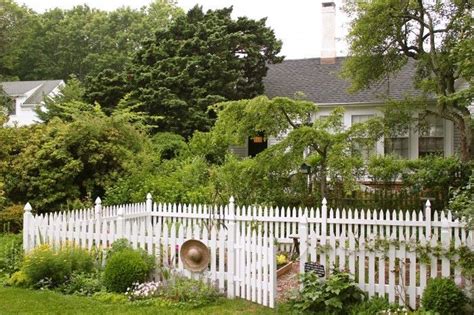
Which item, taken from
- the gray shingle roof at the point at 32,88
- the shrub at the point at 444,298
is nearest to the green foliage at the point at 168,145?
the shrub at the point at 444,298

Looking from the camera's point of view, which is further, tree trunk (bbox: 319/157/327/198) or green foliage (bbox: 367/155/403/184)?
green foliage (bbox: 367/155/403/184)

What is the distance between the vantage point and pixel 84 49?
52469 mm

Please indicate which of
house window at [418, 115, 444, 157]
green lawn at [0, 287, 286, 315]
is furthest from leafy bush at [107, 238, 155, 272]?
house window at [418, 115, 444, 157]

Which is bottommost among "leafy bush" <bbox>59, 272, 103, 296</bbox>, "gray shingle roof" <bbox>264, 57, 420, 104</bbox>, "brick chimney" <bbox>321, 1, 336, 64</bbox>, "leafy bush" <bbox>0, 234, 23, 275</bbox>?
"leafy bush" <bbox>59, 272, 103, 296</bbox>

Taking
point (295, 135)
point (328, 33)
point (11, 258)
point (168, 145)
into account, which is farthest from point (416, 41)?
point (11, 258)

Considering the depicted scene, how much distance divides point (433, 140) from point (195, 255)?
1333 centimetres

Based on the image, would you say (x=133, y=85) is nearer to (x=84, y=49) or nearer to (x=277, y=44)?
(x=277, y=44)

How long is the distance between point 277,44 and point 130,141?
9.44 meters

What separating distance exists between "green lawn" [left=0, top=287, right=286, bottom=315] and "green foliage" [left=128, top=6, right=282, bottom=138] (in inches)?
505

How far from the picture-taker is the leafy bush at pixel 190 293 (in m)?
7.06

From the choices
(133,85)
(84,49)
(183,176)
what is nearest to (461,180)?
(183,176)

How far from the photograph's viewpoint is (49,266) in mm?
7848

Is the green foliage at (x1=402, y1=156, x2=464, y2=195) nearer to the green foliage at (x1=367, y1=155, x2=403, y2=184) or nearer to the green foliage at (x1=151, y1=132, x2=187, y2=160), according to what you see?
the green foliage at (x1=367, y1=155, x2=403, y2=184)

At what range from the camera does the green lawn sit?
6691mm
